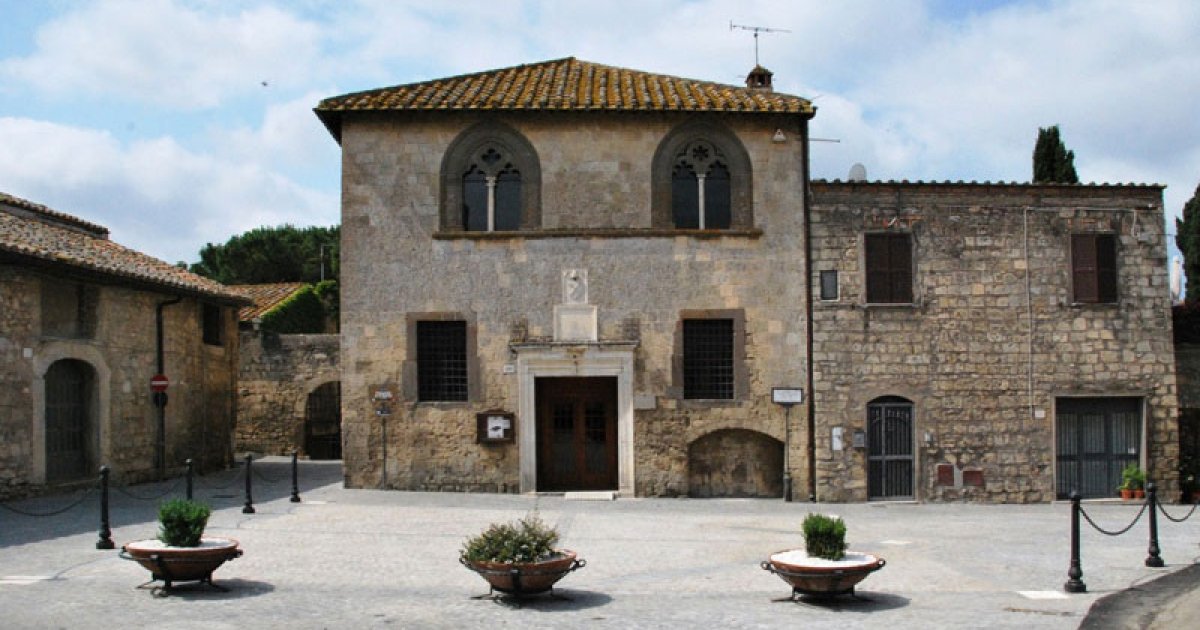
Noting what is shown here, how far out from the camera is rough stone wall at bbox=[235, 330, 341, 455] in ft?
107

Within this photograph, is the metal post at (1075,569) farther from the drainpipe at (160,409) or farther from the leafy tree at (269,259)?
the leafy tree at (269,259)

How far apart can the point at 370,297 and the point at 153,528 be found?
6791mm

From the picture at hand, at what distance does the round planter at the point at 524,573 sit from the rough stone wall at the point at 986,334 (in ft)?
37.1

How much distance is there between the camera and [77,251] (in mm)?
21922

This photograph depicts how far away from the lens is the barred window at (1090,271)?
21547mm

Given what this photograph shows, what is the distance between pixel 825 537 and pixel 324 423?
26.0m

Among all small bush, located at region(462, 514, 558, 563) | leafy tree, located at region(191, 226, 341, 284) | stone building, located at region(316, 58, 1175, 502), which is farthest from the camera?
leafy tree, located at region(191, 226, 341, 284)

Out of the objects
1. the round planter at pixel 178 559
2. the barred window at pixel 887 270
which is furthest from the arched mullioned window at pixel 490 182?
the round planter at pixel 178 559

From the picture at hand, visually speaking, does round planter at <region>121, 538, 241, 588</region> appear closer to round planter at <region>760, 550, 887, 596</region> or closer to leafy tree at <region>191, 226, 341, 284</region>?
round planter at <region>760, 550, 887, 596</region>

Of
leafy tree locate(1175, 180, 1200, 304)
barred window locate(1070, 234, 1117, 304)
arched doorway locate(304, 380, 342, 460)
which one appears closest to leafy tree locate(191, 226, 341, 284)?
arched doorway locate(304, 380, 342, 460)

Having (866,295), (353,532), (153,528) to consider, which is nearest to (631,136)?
(866,295)

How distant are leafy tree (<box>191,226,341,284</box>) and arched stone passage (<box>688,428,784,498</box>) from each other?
134 feet

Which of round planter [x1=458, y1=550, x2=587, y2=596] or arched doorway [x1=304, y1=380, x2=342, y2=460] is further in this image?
arched doorway [x1=304, y1=380, x2=342, y2=460]

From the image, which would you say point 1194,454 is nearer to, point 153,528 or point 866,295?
point 866,295
